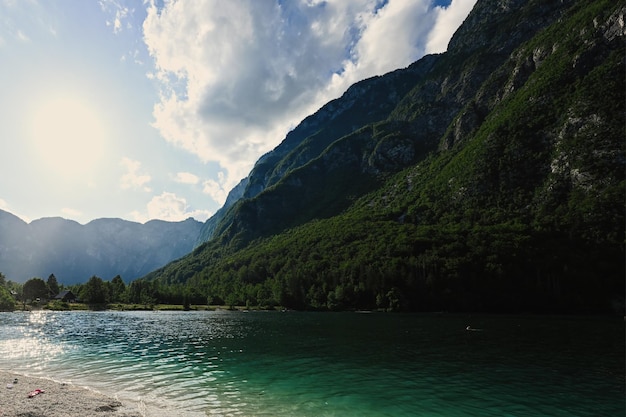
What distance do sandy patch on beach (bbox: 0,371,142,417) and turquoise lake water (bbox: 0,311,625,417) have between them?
1808 millimetres

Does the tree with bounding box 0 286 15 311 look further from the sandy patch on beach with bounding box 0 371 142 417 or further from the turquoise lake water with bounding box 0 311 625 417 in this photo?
the sandy patch on beach with bounding box 0 371 142 417

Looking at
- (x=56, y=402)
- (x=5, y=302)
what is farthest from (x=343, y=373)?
(x=5, y=302)

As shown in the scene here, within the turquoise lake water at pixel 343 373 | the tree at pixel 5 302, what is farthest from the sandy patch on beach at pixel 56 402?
the tree at pixel 5 302

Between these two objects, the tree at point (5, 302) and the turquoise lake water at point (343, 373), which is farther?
the tree at point (5, 302)

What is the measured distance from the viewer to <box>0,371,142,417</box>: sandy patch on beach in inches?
824

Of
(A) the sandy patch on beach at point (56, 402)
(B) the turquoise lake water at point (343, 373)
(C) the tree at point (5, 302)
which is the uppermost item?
(A) the sandy patch on beach at point (56, 402)

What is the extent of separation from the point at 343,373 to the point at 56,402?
2537cm

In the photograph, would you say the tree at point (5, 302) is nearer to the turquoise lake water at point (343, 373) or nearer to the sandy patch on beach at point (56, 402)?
the turquoise lake water at point (343, 373)

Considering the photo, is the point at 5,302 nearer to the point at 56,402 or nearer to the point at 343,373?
the point at 56,402

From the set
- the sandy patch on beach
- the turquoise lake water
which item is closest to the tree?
the turquoise lake water

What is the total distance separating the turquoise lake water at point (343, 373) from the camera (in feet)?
82.9

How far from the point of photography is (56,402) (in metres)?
23.1

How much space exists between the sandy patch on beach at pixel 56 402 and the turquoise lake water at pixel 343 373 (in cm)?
181

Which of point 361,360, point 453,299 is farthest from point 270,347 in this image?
point 453,299
